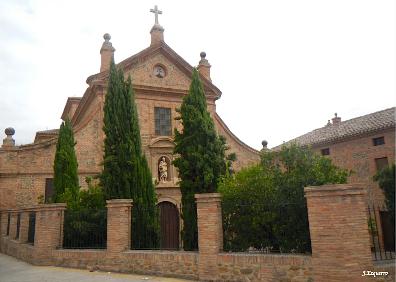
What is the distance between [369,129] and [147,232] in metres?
13.5

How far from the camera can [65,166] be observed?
49.3ft

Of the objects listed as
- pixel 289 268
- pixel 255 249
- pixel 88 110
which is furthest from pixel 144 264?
pixel 88 110

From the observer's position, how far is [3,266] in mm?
11984

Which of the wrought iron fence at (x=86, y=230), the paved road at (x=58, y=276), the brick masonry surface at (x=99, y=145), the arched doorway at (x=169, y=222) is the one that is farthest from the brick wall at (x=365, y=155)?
the paved road at (x=58, y=276)

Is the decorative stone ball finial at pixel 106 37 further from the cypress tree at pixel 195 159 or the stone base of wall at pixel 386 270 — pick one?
the stone base of wall at pixel 386 270

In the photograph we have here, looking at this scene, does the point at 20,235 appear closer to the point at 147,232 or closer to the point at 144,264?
the point at 147,232

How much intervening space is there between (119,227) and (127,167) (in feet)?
9.50

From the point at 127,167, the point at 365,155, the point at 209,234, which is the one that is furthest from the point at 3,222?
the point at 365,155

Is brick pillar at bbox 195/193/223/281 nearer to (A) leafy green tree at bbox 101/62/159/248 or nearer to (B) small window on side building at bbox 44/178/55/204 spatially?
(A) leafy green tree at bbox 101/62/159/248

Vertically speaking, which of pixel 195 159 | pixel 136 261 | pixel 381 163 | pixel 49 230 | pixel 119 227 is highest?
pixel 381 163

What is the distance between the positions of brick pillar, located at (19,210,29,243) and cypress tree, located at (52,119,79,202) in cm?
125

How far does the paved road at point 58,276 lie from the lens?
29.5 ft

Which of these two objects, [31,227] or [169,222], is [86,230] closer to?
[31,227]

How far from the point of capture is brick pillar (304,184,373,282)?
6543 mm
